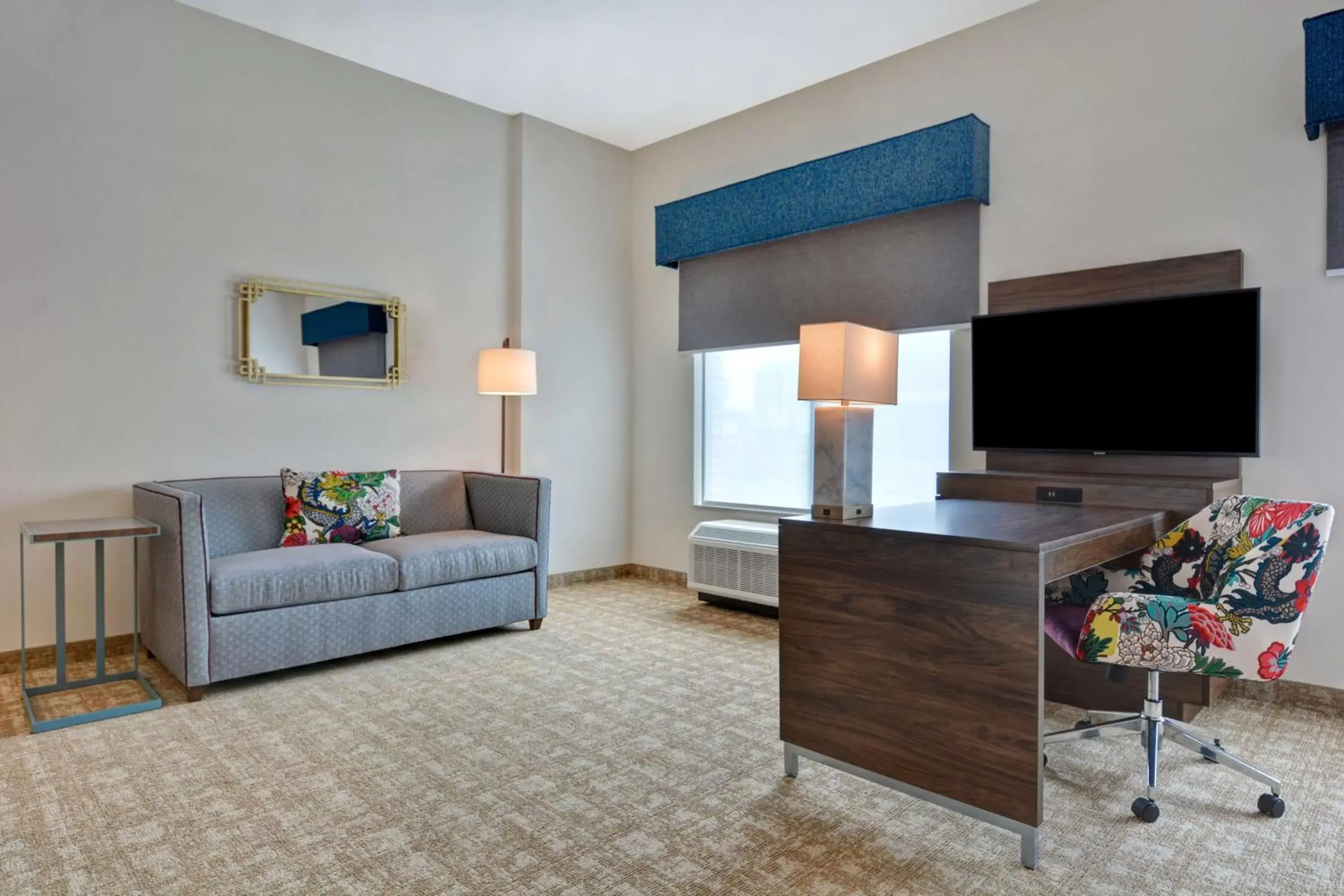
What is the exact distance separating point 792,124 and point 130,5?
3460mm

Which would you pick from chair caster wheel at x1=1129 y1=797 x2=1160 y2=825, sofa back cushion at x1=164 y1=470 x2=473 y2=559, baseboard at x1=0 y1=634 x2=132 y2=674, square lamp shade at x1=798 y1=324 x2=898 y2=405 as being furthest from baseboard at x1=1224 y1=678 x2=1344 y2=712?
baseboard at x1=0 y1=634 x2=132 y2=674

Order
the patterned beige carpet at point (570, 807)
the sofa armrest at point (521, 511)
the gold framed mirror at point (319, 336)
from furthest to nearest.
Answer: the sofa armrest at point (521, 511)
the gold framed mirror at point (319, 336)
the patterned beige carpet at point (570, 807)

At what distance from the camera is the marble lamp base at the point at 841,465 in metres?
2.36

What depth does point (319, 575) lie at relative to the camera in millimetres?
3426

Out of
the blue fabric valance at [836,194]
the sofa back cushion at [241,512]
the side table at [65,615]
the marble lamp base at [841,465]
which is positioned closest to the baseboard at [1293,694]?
the marble lamp base at [841,465]

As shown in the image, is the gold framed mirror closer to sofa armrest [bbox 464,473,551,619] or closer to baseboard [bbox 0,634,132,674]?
sofa armrest [bbox 464,473,551,619]

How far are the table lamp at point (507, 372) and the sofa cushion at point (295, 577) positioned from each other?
4.15 ft

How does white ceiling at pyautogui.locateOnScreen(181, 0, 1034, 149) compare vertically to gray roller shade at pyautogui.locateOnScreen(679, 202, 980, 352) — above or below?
above

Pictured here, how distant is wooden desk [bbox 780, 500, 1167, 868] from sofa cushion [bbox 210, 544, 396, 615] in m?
2.10

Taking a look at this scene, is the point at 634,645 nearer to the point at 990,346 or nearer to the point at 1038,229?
the point at 990,346

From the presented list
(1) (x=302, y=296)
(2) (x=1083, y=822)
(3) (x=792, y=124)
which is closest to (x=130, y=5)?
(1) (x=302, y=296)

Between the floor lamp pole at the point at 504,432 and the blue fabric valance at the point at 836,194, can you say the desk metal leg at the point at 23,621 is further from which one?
the blue fabric valance at the point at 836,194

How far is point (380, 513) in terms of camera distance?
162 inches

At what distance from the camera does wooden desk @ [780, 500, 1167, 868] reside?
74.6 inches
